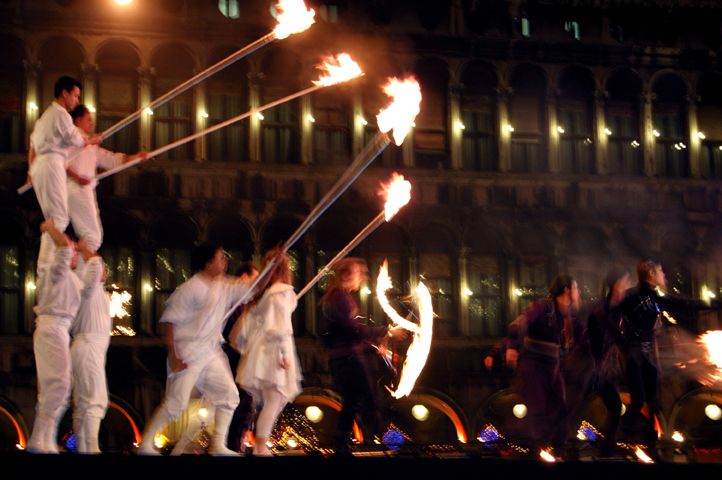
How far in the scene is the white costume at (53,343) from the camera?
7.35 metres

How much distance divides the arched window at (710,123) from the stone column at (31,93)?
16847 millimetres

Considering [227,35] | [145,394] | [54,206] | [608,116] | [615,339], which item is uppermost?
[227,35]

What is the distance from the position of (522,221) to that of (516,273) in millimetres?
1314

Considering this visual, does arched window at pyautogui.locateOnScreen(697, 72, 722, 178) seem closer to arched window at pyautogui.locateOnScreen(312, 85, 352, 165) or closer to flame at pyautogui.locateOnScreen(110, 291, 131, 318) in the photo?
arched window at pyautogui.locateOnScreen(312, 85, 352, 165)

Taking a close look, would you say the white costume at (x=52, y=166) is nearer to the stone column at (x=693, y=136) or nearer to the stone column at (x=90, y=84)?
the stone column at (x=90, y=84)

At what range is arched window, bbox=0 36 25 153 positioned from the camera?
19938 mm

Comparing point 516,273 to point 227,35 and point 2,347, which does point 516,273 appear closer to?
point 227,35

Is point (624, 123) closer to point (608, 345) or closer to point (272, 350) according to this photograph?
point (608, 345)

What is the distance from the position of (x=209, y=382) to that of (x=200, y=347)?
1.18 feet

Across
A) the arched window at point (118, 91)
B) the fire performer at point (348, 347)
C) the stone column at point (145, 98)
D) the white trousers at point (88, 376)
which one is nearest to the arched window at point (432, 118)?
the stone column at point (145, 98)

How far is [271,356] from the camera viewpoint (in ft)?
28.6

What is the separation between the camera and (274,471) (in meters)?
6.25

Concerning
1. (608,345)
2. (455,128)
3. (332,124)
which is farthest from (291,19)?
(455,128)

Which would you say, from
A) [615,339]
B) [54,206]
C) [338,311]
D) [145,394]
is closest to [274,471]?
[338,311]
